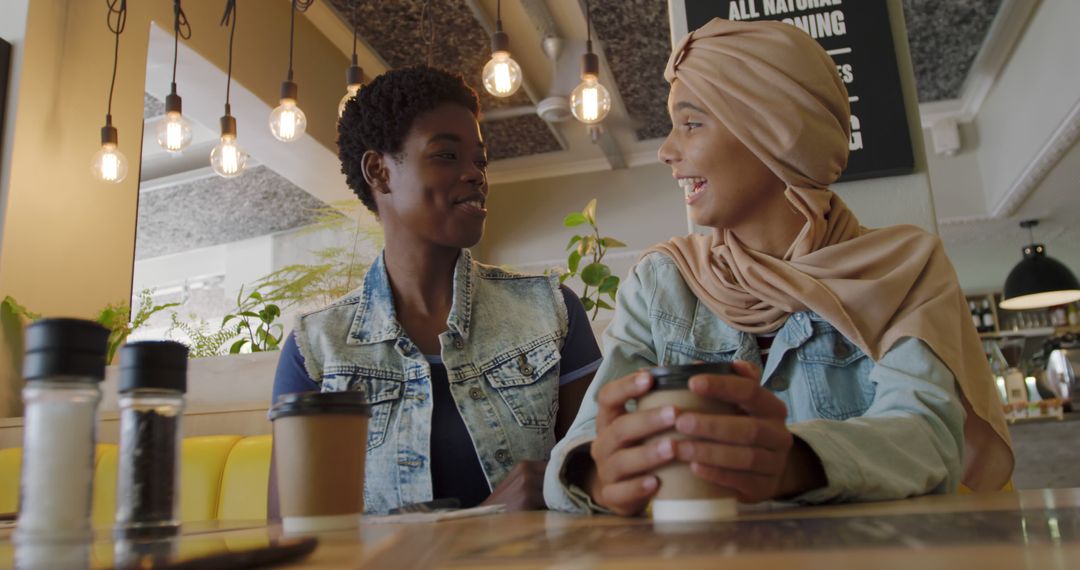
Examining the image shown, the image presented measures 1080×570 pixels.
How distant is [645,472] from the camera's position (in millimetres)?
660

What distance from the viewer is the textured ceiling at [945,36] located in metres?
5.07

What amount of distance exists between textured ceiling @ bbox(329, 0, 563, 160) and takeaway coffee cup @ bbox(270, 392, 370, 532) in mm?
4369

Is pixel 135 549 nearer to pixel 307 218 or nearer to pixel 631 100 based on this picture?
pixel 631 100

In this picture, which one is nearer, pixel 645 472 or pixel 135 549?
pixel 135 549

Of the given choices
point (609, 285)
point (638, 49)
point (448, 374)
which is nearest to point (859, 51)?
point (609, 285)

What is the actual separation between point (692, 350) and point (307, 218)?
→ 7132mm

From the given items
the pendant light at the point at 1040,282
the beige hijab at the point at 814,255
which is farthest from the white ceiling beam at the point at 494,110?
the pendant light at the point at 1040,282

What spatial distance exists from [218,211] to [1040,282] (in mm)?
6715

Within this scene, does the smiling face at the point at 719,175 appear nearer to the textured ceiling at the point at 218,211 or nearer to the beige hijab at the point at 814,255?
the beige hijab at the point at 814,255

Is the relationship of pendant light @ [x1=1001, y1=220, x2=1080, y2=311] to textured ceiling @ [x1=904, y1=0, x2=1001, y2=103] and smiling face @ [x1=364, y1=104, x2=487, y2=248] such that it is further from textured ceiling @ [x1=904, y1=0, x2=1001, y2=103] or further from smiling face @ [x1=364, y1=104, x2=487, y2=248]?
smiling face @ [x1=364, y1=104, x2=487, y2=248]

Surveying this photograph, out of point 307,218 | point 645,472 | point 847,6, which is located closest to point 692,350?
point 645,472

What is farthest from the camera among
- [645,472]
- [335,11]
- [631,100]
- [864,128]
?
[631,100]

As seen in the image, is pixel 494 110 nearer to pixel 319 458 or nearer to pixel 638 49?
pixel 638 49

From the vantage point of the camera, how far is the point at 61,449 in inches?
23.8
